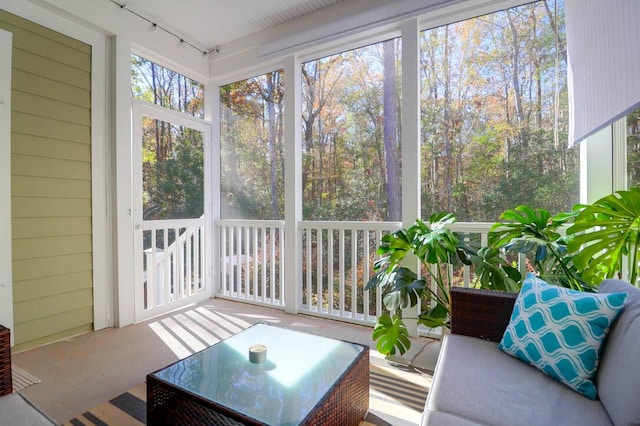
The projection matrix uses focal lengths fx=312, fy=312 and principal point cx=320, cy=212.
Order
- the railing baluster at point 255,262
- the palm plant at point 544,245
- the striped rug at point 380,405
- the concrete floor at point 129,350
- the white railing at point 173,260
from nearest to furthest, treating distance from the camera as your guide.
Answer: the striped rug at point 380,405, the palm plant at point 544,245, the concrete floor at point 129,350, the white railing at point 173,260, the railing baluster at point 255,262

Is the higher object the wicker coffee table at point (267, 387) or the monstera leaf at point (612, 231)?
the monstera leaf at point (612, 231)

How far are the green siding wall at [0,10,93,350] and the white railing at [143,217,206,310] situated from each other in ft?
1.63

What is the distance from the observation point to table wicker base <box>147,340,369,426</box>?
3.51ft

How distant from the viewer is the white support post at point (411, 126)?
2.52m

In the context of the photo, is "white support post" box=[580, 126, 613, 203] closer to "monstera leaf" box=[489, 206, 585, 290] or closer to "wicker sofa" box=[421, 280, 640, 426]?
"monstera leaf" box=[489, 206, 585, 290]

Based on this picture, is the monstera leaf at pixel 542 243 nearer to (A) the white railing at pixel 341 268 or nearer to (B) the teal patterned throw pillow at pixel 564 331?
(B) the teal patterned throw pillow at pixel 564 331

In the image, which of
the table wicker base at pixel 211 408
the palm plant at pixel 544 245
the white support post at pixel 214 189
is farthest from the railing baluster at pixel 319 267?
the table wicker base at pixel 211 408

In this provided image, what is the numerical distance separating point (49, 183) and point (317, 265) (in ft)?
7.43

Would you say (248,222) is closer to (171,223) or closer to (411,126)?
(171,223)

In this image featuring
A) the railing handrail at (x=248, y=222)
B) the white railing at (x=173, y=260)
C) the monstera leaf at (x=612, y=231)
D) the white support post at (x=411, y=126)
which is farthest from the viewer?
the railing handrail at (x=248, y=222)

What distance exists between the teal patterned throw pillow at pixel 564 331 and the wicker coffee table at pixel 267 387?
67 cm

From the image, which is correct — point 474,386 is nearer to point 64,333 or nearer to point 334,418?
point 334,418

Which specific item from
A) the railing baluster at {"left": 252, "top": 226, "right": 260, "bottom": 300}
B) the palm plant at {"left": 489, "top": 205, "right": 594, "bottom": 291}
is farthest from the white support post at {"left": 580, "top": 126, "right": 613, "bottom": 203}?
the railing baluster at {"left": 252, "top": 226, "right": 260, "bottom": 300}

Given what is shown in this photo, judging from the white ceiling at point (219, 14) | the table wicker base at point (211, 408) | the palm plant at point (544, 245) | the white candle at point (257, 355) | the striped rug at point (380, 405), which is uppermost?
the white ceiling at point (219, 14)
